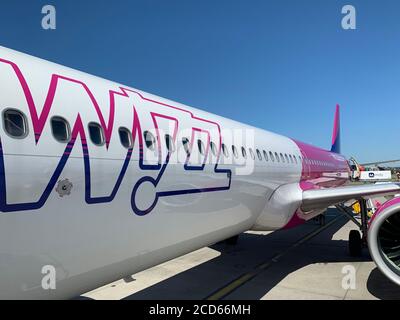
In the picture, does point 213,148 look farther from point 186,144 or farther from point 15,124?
A: point 15,124

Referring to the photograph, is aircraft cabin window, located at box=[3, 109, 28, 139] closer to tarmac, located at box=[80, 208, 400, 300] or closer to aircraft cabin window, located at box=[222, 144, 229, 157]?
tarmac, located at box=[80, 208, 400, 300]

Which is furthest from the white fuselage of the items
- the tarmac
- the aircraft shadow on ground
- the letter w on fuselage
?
the aircraft shadow on ground

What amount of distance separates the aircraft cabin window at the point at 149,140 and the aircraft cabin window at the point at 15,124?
1382mm

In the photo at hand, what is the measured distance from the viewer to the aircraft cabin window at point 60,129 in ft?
9.25

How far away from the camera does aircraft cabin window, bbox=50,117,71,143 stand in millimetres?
2818

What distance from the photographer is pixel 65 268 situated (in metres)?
2.90

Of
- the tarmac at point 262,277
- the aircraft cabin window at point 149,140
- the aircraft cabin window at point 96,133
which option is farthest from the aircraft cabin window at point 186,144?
the tarmac at point 262,277

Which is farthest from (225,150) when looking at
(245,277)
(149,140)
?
(245,277)

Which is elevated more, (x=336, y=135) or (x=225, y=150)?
(x=336, y=135)

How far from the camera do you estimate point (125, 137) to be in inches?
140

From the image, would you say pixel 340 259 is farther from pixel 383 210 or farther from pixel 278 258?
pixel 383 210

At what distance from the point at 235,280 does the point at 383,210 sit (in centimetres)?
290

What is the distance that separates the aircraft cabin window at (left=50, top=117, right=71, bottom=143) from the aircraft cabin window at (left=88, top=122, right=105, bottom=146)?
248mm

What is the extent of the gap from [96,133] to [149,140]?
29.7 inches
